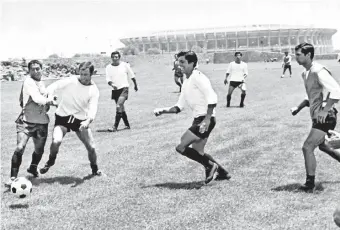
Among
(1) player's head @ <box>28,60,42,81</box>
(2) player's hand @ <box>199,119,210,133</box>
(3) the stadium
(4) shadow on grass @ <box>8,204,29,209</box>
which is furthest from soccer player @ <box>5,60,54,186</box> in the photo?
(3) the stadium

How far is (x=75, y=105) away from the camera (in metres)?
8.66

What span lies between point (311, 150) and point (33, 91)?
460cm

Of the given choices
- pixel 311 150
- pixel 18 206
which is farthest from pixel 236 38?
pixel 18 206

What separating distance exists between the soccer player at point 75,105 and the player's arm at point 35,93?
0.23m

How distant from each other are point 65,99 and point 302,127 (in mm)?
7999

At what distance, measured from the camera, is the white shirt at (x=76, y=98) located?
8.55 metres

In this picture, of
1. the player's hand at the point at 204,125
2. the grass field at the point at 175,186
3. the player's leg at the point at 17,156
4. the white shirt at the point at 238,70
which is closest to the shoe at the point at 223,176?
the grass field at the point at 175,186

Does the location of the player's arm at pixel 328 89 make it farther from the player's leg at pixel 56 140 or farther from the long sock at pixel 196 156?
the player's leg at pixel 56 140

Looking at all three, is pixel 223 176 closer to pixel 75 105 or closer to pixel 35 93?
pixel 75 105

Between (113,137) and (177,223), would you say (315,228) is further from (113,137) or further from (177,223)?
(113,137)

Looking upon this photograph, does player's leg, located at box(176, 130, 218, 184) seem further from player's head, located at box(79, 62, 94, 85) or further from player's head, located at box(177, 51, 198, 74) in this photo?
player's head, located at box(79, 62, 94, 85)

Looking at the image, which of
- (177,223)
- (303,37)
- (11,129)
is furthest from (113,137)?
(303,37)

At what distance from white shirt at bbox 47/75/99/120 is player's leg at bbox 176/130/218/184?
1.69 meters

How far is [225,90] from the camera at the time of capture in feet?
92.5
